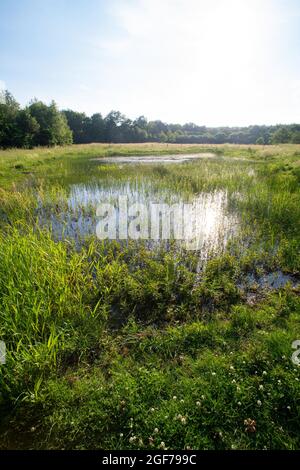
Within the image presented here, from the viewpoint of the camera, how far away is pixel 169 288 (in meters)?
4.71

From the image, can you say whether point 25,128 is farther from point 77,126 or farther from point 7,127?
point 77,126

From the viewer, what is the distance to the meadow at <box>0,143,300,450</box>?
2533 millimetres

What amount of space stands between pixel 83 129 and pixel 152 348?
285ft

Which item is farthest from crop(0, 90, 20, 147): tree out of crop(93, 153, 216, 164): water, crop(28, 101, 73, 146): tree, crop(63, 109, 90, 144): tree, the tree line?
crop(63, 109, 90, 144): tree

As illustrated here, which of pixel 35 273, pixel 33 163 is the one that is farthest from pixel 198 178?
pixel 33 163

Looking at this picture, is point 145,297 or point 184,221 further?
point 184,221

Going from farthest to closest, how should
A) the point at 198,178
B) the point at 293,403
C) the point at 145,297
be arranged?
the point at 198,178 < the point at 145,297 < the point at 293,403

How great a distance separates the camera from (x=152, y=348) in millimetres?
3555

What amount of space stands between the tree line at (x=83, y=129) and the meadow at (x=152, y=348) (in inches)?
1828

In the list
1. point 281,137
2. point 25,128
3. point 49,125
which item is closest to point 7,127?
point 25,128

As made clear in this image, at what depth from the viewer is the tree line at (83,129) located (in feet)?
Result: 151

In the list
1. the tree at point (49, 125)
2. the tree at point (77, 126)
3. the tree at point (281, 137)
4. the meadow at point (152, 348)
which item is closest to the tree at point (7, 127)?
the tree at point (49, 125)
